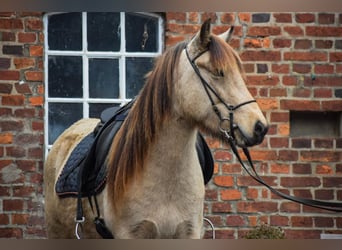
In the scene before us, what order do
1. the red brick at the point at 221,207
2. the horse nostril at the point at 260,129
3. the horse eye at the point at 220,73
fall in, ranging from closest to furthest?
1. the horse nostril at the point at 260,129
2. the horse eye at the point at 220,73
3. the red brick at the point at 221,207

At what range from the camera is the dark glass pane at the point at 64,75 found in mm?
3756

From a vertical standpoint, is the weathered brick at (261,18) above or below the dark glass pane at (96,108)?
above

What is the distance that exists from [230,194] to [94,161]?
3.60ft

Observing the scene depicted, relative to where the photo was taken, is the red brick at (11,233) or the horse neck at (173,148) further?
the red brick at (11,233)

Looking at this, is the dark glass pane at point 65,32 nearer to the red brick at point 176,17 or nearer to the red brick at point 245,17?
the red brick at point 176,17

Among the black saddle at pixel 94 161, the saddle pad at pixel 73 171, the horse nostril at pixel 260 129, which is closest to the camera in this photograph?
the horse nostril at pixel 260 129

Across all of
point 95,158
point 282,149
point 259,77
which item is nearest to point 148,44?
point 259,77

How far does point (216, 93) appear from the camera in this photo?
2.44 m

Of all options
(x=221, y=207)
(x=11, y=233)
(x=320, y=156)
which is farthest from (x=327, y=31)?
(x=11, y=233)

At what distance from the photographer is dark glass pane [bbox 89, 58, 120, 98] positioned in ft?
12.4

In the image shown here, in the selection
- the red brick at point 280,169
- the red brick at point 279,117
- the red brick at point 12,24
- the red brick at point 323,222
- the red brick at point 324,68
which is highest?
the red brick at point 12,24

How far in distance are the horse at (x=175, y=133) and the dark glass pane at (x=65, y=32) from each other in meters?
1.18

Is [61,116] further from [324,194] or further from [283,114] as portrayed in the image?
[324,194]

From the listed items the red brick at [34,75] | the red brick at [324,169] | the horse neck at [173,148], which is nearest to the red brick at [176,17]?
the red brick at [34,75]
